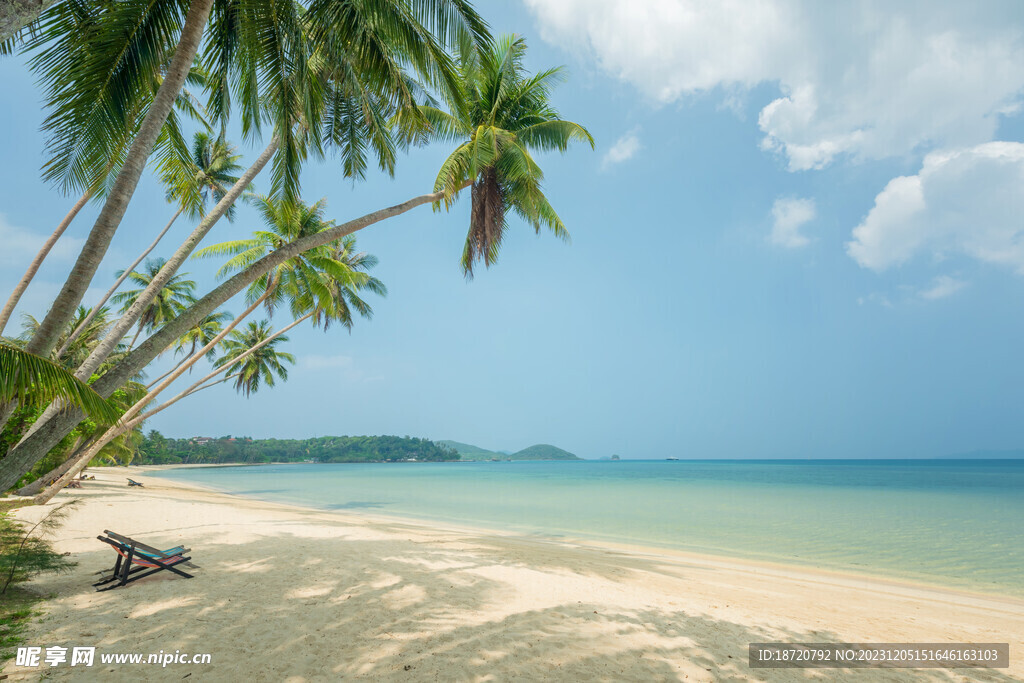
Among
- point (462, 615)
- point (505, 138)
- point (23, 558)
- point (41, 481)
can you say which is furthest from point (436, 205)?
point (41, 481)

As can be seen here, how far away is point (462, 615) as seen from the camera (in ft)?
16.1

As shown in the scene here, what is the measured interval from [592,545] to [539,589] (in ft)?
21.1

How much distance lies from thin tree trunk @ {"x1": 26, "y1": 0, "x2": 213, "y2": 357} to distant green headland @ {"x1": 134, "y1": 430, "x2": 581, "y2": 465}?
255 feet

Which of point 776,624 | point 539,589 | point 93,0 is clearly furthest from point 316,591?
point 93,0

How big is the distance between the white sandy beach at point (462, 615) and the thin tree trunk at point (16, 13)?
4.29 metres

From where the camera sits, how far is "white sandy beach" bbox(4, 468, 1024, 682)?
12.4 feet

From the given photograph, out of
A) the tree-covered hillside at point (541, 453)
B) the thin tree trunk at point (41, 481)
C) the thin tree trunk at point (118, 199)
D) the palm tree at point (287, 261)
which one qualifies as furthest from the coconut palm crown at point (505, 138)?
the tree-covered hillside at point (541, 453)

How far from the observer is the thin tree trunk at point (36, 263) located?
17.5 feet

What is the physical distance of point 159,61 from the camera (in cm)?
492

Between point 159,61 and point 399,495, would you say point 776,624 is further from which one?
point 399,495

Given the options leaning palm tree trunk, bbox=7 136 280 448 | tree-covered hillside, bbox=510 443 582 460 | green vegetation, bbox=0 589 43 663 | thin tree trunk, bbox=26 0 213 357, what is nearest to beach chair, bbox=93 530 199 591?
green vegetation, bbox=0 589 43 663

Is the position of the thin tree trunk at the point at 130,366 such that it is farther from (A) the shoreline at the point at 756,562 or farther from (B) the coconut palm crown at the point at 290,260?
(A) the shoreline at the point at 756,562

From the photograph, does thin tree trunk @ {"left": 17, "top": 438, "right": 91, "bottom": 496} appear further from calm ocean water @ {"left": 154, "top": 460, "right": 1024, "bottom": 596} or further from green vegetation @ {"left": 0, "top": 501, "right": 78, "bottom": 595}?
calm ocean water @ {"left": 154, "top": 460, "right": 1024, "bottom": 596}

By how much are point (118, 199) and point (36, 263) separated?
4558 millimetres
